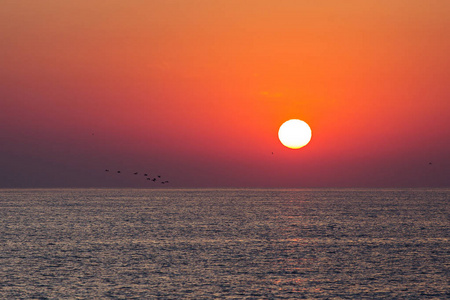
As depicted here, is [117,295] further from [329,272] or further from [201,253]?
[201,253]

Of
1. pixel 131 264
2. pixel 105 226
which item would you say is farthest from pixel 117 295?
pixel 105 226

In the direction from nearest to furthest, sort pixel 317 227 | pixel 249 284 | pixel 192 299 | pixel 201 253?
pixel 192 299, pixel 249 284, pixel 201 253, pixel 317 227

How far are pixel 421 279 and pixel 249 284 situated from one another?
19202mm

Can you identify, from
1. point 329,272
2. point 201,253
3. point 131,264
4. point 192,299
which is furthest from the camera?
point 201,253

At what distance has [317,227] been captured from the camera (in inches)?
5630

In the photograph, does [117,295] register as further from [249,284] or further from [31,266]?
[31,266]

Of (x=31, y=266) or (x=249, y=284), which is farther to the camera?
(x=31, y=266)

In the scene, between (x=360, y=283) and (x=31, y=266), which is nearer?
(x=360, y=283)

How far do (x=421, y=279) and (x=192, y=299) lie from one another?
26606mm

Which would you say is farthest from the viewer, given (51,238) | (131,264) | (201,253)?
(51,238)

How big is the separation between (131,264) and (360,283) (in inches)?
1135

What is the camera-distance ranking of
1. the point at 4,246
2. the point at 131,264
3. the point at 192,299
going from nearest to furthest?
1. the point at 192,299
2. the point at 131,264
3. the point at 4,246

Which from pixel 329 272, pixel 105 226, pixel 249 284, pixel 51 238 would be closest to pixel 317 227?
pixel 105 226

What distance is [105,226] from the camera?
481ft
